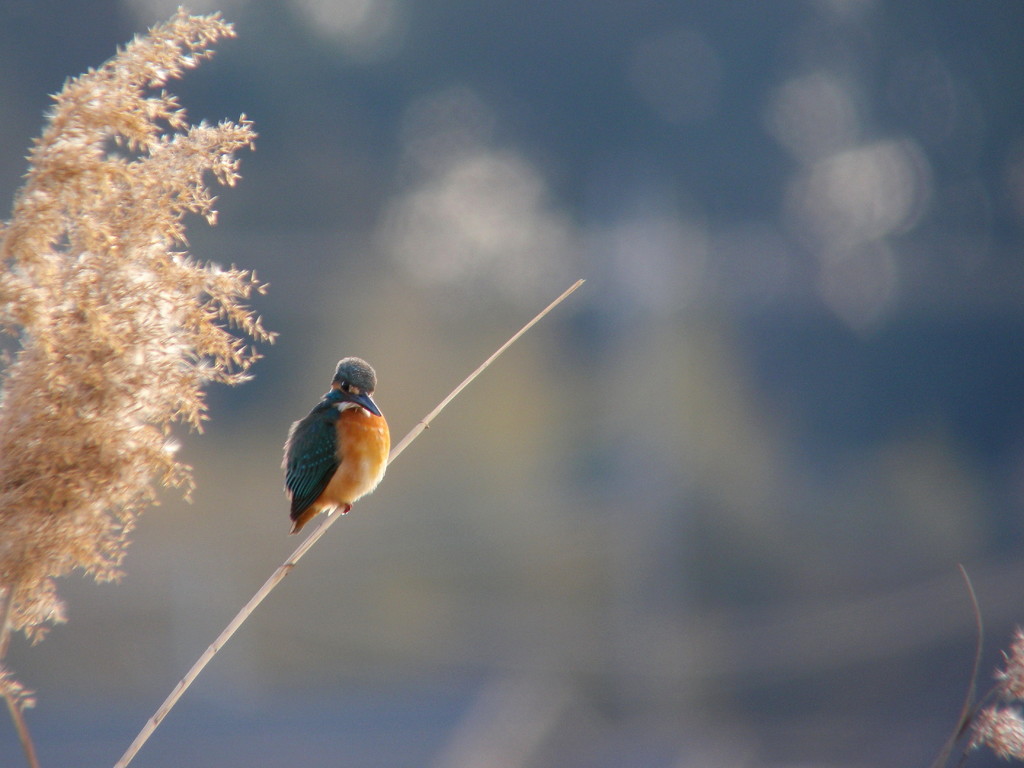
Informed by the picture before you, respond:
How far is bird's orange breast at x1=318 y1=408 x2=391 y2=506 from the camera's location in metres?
1.18

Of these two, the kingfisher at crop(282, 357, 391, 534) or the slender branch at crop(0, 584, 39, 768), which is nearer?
the slender branch at crop(0, 584, 39, 768)

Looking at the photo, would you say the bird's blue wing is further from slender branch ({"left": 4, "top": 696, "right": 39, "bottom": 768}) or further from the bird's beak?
slender branch ({"left": 4, "top": 696, "right": 39, "bottom": 768})

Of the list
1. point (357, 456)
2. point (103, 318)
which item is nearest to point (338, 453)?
point (357, 456)

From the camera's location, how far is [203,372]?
79 cm

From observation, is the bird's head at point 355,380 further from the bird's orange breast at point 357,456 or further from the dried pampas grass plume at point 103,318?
the dried pampas grass plume at point 103,318

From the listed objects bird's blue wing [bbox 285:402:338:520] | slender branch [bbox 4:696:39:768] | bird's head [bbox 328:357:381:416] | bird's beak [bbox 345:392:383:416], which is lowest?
slender branch [bbox 4:696:39:768]

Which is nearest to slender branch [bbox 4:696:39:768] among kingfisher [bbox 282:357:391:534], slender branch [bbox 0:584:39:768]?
slender branch [bbox 0:584:39:768]

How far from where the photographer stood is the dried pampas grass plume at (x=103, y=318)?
2.40ft

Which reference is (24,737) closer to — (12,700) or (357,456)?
(12,700)

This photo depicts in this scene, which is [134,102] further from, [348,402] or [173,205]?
[348,402]

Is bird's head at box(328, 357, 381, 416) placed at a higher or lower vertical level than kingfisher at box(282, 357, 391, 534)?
higher

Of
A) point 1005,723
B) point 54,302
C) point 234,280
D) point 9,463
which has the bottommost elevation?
point 9,463

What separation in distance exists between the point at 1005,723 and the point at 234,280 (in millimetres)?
752

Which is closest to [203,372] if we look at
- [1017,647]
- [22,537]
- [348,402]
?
[22,537]
